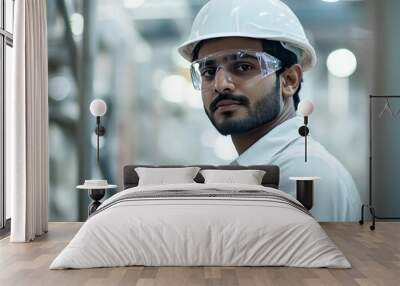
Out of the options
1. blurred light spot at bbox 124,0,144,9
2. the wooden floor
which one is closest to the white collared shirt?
the wooden floor

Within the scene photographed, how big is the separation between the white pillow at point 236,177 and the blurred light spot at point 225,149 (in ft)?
1.46

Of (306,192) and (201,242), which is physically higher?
(306,192)

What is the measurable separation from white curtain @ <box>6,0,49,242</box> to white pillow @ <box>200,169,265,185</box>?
72.0 inches

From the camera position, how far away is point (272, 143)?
6.91 meters

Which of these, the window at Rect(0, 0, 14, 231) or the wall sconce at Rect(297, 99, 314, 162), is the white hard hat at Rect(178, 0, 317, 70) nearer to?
the wall sconce at Rect(297, 99, 314, 162)

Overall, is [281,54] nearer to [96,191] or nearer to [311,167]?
[311,167]

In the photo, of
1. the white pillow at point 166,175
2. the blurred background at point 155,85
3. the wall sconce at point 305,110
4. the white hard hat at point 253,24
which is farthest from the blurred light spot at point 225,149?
the white hard hat at point 253,24

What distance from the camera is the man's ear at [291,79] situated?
6.88m

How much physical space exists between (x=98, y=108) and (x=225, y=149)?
1583 millimetres

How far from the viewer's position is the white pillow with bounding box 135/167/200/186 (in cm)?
648

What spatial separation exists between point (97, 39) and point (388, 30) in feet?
11.6

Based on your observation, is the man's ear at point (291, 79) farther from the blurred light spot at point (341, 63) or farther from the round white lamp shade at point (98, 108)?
the round white lamp shade at point (98, 108)

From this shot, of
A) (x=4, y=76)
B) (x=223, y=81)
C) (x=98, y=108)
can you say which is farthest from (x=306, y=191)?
(x=4, y=76)

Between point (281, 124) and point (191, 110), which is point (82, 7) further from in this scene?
point (281, 124)
